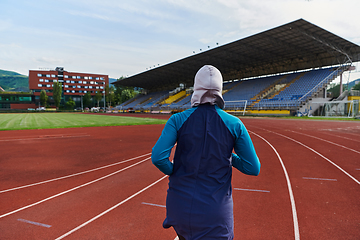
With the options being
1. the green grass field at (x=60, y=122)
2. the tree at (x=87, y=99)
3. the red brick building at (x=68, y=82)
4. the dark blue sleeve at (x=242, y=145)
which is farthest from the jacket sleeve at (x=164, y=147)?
the red brick building at (x=68, y=82)

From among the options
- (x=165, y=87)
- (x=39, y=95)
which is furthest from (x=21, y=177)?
(x=39, y=95)

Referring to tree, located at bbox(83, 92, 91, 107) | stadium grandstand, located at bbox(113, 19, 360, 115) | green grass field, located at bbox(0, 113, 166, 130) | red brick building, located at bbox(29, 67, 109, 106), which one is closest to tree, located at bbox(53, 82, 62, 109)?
red brick building, located at bbox(29, 67, 109, 106)

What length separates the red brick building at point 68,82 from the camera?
84188 mm

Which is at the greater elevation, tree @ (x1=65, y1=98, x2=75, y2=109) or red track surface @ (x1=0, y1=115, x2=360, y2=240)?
tree @ (x1=65, y1=98, x2=75, y2=109)

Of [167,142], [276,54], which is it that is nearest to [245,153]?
[167,142]

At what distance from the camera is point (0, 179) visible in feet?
17.3

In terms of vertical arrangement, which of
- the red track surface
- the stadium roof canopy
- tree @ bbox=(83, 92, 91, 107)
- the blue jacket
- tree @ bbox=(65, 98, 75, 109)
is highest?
the stadium roof canopy

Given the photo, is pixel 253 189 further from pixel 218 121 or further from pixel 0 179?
pixel 0 179

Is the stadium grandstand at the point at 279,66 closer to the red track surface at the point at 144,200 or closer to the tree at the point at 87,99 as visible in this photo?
the red track surface at the point at 144,200

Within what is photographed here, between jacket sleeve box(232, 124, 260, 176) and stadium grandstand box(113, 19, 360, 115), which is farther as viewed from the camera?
stadium grandstand box(113, 19, 360, 115)

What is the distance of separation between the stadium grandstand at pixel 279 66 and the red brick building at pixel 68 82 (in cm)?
5811

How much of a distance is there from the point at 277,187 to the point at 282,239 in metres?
1.99

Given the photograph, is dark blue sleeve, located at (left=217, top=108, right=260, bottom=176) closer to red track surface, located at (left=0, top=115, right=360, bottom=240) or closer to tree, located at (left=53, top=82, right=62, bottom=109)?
red track surface, located at (left=0, top=115, right=360, bottom=240)

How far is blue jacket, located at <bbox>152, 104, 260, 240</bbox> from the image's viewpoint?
1410mm
